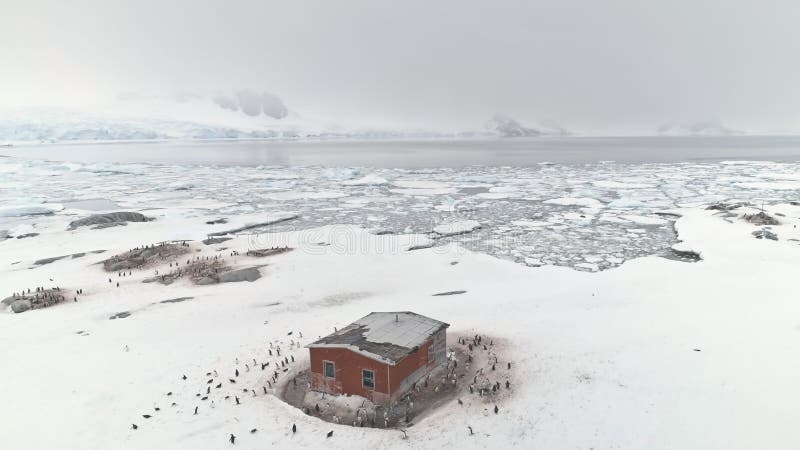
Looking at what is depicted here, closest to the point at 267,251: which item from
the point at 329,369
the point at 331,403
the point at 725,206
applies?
the point at 329,369

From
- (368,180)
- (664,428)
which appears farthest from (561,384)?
(368,180)

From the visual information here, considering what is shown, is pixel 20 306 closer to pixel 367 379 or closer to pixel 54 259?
pixel 54 259

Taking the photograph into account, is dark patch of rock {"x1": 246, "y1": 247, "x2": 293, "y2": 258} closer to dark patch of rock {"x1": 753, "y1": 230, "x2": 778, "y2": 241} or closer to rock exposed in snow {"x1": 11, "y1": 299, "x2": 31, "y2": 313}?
rock exposed in snow {"x1": 11, "y1": 299, "x2": 31, "y2": 313}

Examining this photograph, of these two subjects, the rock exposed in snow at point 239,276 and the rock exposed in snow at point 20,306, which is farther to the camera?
the rock exposed in snow at point 239,276

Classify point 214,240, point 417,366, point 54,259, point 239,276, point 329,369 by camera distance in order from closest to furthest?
point 329,369 < point 417,366 < point 239,276 < point 54,259 < point 214,240

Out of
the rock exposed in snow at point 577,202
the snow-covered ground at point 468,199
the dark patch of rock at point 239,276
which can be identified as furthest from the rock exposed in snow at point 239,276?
the rock exposed in snow at point 577,202

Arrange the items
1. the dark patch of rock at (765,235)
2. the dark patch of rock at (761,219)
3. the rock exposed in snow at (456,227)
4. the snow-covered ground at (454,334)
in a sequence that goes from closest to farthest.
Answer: the snow-covered ground at (454,334), the dark patch of rock at (765,235), the dark patch of rock at (761,219), the rock exposed in snow at (456,227)

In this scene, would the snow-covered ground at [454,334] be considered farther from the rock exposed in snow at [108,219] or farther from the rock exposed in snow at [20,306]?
the rock exposed in snow at [108,219]
